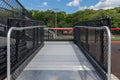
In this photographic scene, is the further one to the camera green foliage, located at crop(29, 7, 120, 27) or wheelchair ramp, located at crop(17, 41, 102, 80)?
green foliage, located at crop(29, 7, 120, 27)

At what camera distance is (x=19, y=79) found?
636 centimetres

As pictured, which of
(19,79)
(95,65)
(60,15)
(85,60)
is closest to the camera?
(19,79)

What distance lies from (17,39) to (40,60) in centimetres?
216

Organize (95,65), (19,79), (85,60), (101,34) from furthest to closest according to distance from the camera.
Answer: (85,60) < (95,65) < (101,34) < (19,79)

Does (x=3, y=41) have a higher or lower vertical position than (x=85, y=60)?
higher

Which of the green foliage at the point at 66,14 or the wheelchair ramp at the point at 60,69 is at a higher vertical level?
the green foliage at the point at 66,14

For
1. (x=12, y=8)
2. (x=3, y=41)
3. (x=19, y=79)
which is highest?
(x=12, y=8)

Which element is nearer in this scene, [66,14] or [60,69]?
[60,69]

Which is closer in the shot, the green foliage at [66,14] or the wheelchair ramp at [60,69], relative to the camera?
the wheelchair ramp at [60,69]

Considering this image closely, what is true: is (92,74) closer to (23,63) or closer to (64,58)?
(23,63)

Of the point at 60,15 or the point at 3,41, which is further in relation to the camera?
the point at 60,15

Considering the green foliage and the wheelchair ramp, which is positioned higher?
the green foliage

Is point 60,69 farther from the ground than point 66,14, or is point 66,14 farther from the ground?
point 66,14

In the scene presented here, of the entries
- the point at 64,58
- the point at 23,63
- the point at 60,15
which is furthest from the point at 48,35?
the point at 60,15
